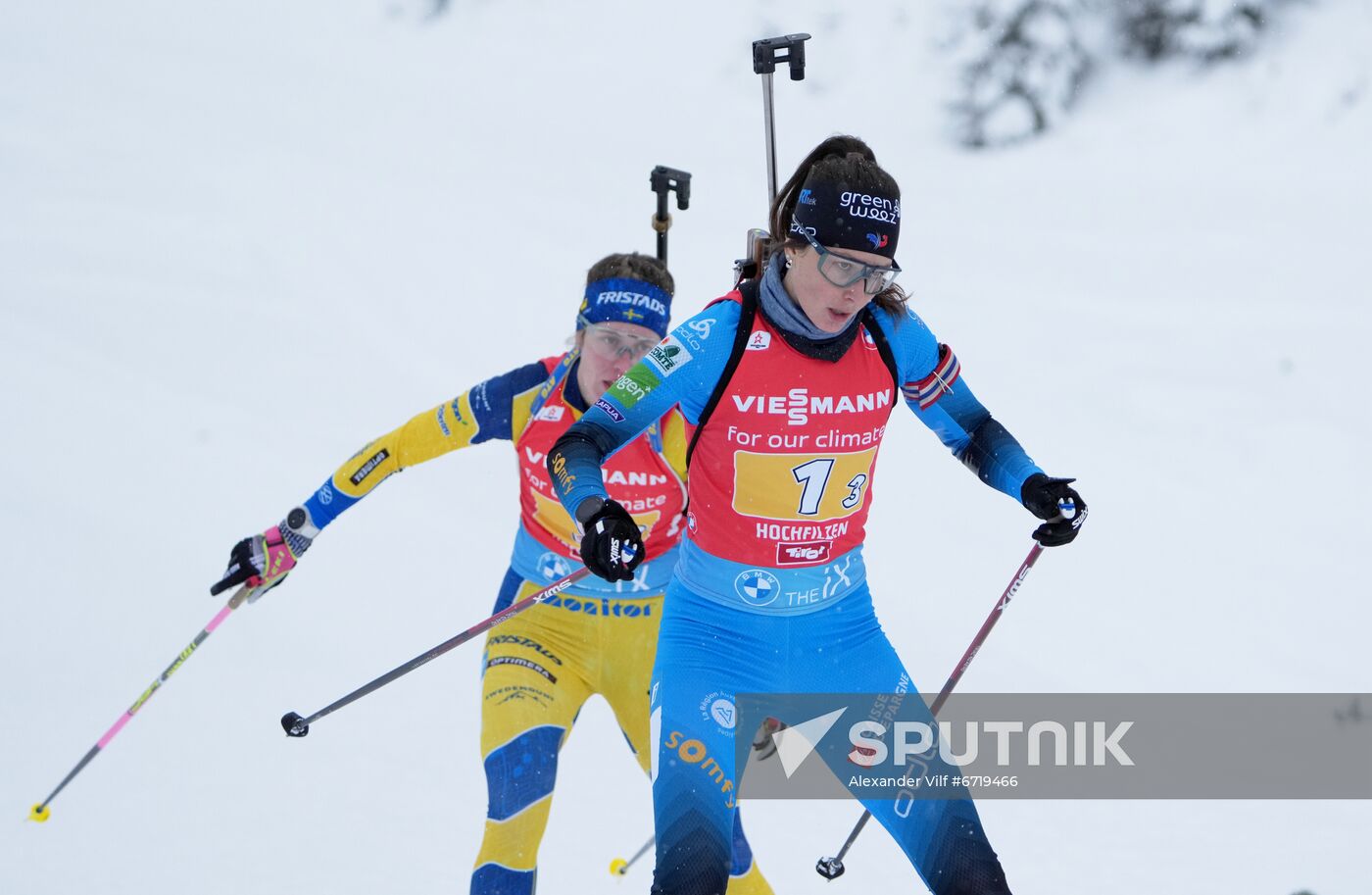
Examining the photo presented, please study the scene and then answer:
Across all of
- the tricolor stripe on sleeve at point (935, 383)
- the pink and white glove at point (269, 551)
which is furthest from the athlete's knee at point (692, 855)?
the pink and white glove at point (269, 551)

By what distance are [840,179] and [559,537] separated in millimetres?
1741

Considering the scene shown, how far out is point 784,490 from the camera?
136 inches

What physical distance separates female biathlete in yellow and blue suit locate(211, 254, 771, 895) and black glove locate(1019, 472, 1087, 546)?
118 cm

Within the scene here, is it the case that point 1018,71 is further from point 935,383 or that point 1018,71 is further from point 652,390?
point 652,390

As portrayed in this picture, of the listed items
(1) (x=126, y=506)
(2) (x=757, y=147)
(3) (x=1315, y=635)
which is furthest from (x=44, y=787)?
(2) (x=757, y=147)

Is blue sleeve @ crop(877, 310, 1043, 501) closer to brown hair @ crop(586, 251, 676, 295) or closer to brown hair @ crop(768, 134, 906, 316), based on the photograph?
A: brown hair @ crop(768, 134, 906, 316)

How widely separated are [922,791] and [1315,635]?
4.78 m

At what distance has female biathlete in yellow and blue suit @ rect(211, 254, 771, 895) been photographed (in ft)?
13.7

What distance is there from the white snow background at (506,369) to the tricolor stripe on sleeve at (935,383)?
95.4 inches

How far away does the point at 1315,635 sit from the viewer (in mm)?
7160

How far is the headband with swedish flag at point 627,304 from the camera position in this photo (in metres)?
4.30

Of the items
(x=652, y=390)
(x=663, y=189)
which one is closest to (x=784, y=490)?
(x=652, y=390)

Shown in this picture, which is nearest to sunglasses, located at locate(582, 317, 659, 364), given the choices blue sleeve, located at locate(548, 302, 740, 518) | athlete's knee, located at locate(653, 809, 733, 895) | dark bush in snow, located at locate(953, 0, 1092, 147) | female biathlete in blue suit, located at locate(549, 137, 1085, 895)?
female biathlete in blue suit, located at locate(549, 137, 1085, 895)

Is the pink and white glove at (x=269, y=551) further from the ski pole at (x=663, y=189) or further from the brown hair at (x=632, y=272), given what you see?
Answer: the ski pole at (x=663, y=189)
